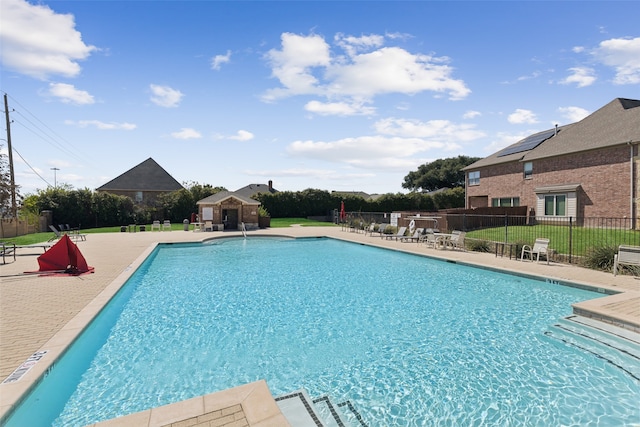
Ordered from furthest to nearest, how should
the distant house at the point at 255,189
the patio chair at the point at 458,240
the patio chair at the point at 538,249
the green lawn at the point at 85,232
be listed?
the distant house at the point at 255,189
the green lawn at the point at 85,232
the patio chair at the point at 458,240
the patio chair at the point at 538,249

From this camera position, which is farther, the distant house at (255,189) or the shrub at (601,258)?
the distant house at (255,189)

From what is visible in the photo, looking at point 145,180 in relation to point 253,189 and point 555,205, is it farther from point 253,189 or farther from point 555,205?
point 555,205

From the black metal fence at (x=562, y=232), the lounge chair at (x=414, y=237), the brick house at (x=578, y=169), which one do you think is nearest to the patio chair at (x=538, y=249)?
the black metal fence at (x=562, y=232)

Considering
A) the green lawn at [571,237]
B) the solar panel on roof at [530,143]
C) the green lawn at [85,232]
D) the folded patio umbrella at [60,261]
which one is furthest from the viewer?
the solar panel on roof at [530,143]

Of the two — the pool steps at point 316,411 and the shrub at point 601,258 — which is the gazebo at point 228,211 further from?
the pool steps at point 316,411

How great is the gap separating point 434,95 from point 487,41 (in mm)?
3221

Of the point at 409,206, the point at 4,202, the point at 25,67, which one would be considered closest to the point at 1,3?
the point at 25,67

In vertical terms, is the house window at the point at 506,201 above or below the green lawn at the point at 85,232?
above

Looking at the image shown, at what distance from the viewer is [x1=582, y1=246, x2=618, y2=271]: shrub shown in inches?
386

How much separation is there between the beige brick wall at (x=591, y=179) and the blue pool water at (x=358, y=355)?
1187cm

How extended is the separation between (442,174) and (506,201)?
40.1m

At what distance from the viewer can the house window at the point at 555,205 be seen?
19.2 metres

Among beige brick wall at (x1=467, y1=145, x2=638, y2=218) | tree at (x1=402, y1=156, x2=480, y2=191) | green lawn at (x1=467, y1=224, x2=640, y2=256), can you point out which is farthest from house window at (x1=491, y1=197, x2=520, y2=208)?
tree at (x1=402, y1=156, x2=480, y2=191)

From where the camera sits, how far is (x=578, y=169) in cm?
1852
